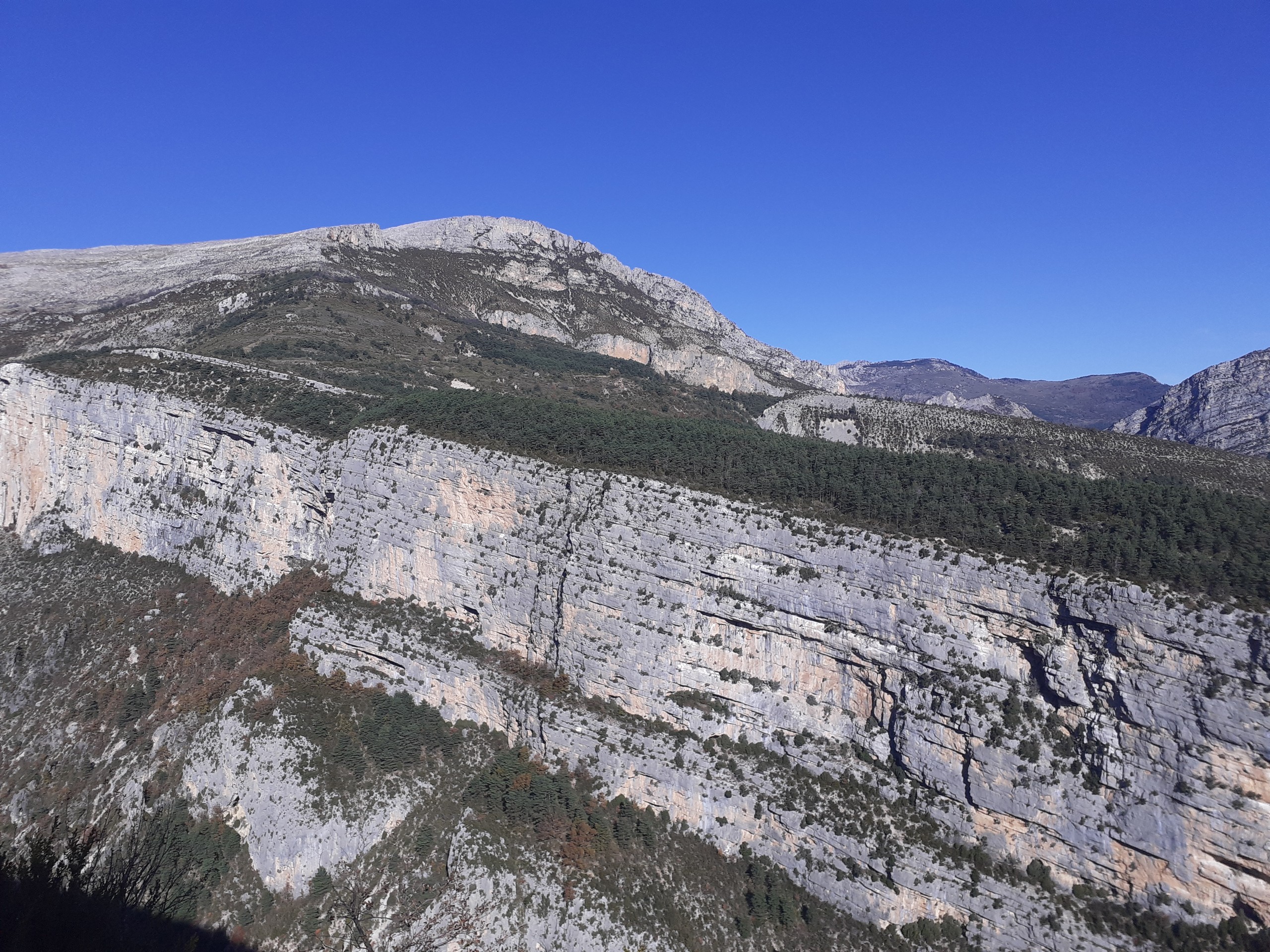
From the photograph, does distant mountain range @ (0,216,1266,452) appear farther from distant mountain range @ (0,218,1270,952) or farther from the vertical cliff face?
the vertical cliff face

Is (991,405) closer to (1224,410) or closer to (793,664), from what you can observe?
(1224,410)

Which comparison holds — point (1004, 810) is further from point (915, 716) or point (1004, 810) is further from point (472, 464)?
point (472, 464)

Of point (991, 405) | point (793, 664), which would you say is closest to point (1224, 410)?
point (991, 405)

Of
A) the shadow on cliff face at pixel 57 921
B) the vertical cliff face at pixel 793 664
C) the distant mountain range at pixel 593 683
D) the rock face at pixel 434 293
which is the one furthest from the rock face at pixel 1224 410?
the shadow on cliff face at pixel 57 921

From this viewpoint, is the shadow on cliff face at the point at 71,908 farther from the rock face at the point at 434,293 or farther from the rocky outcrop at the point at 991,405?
the rocky outcrop at the point at 991,405

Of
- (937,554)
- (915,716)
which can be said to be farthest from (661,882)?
(937,554)

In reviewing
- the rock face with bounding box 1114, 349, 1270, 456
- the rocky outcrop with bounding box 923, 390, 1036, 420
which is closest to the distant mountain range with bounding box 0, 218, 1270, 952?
the rock face with bounding box 1114, 349, 1270, 456
